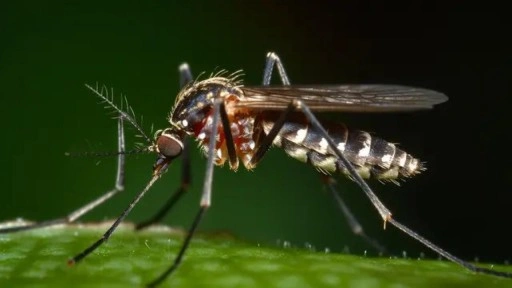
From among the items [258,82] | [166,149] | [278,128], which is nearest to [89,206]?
[166,149]

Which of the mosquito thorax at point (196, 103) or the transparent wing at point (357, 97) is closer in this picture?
the transparent wing at point (357, 97)

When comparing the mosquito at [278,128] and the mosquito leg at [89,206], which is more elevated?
the mosquito at [278,128]

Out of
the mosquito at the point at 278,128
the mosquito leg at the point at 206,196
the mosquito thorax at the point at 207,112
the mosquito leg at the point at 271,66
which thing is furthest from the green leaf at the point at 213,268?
the mosquito leg at the point at 271,66

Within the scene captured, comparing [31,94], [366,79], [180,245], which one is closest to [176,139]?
[180,245]

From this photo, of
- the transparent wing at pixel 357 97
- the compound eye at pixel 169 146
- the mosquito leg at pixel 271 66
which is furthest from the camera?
the mosquito leg at pixel 271 66

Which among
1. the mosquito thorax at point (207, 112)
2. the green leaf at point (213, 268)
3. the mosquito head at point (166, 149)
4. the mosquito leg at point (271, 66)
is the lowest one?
the green leaf at point (213, 268)

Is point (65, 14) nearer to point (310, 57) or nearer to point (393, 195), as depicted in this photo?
point (310, 57)

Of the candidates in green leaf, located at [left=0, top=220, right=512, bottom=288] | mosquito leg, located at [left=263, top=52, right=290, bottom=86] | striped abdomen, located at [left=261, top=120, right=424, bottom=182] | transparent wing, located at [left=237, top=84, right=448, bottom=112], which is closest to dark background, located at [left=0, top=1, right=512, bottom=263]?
mosquito leg, located at [left=263, top=52, right=290, bottom=86]

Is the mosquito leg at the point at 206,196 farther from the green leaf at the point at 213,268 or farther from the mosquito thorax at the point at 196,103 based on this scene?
the mosquito thorax at the point at 196,103

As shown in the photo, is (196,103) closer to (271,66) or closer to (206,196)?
(271,66)

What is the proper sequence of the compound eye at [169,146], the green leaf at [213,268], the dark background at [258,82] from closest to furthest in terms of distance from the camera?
the green leaf at [213,268]
the compound eye at [169,146]
the dark background at [258,82]
